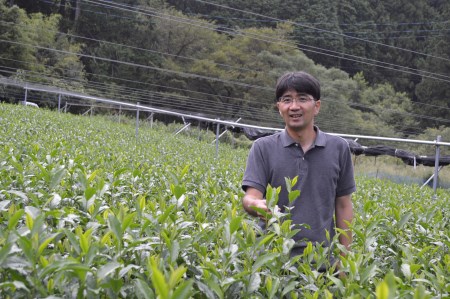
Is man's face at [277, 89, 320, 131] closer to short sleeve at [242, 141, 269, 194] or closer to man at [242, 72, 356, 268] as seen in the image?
man at [242, 72, 356, 268]

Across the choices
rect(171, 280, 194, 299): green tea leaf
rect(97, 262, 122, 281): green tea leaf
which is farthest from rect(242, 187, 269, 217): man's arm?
rect(171, 280, 194, 299): green tea leaf

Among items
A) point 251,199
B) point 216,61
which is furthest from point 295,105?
point 216,61

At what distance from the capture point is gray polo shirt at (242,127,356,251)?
268 cm

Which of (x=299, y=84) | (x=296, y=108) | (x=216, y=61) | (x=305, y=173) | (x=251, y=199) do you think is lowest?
(x=216, y=61)

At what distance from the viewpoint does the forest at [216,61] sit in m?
36.0

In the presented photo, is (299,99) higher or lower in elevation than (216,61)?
higher

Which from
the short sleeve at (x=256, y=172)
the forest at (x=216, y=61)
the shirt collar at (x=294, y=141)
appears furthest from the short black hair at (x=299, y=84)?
the forest at (x=216, y=61)

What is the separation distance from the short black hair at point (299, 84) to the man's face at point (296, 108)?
20mm

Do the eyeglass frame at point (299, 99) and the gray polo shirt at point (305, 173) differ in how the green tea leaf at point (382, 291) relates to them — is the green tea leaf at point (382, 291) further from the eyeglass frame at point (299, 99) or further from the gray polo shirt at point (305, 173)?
the eyeglass frame at point (299, 99)

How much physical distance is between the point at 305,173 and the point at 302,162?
6 centimetres

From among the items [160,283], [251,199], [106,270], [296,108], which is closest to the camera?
[160,283]

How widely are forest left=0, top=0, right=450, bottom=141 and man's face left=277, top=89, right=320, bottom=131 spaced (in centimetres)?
3122

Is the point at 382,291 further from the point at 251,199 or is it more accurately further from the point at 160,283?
the point at 251,199

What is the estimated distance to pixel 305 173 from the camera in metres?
2.71
